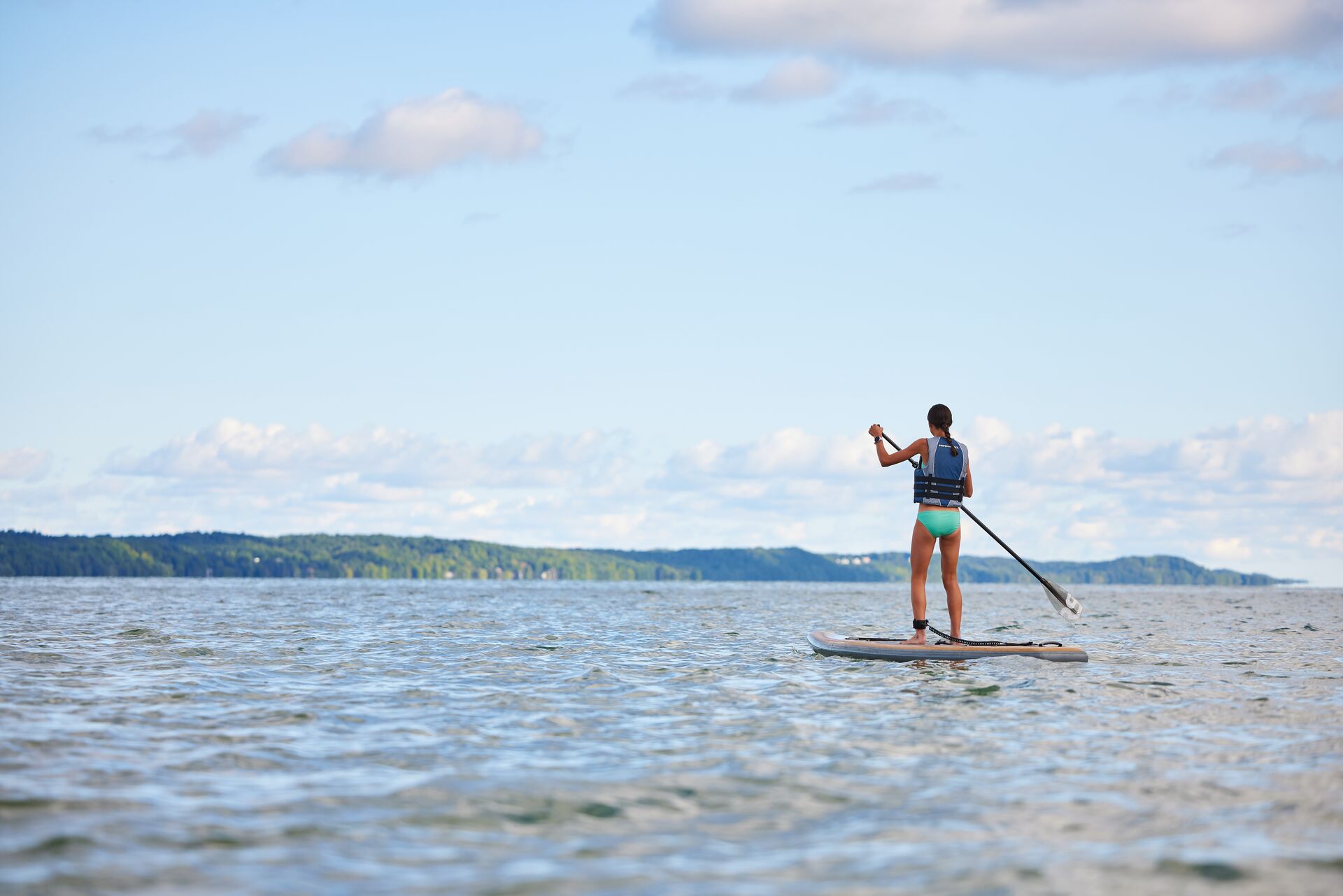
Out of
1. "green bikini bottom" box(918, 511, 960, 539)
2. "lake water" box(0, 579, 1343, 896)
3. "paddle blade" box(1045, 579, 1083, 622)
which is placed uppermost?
"green bikini bottom" box(918, 511, 960, 539)

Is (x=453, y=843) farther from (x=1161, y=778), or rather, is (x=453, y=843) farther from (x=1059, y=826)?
(x=1161, y=778)

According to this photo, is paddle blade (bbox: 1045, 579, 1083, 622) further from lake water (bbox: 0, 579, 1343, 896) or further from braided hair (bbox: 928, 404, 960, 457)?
braided hair (bbox: 928, 404, 960, 457)

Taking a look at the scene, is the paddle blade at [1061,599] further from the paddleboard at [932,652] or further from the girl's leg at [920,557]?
the girl's leg at [920,557]

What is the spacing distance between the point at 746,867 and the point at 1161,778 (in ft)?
13.9

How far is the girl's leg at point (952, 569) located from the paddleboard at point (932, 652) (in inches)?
13.2

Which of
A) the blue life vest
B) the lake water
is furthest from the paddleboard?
the blue life vest

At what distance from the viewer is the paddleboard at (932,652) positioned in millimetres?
17984

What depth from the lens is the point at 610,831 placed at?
7734 millimetres

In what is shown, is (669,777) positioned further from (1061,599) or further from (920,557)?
(1061,599)

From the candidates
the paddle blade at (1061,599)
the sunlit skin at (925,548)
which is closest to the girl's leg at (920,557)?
the sunlit skin at (925,548)

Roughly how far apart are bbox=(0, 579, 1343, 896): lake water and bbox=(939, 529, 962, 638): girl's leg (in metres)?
0.77

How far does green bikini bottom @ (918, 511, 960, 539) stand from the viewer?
18156 millimetres

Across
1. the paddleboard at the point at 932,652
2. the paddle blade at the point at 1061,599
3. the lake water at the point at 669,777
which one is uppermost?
the paddle blade at the point at 1061,599

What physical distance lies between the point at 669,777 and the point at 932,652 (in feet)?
30.7
